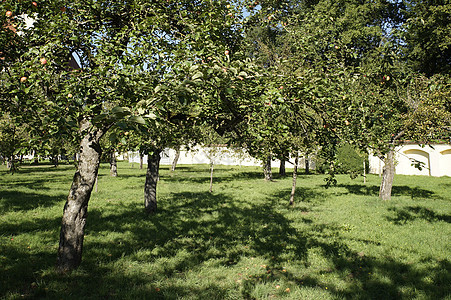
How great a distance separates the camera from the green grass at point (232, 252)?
5.18 metres

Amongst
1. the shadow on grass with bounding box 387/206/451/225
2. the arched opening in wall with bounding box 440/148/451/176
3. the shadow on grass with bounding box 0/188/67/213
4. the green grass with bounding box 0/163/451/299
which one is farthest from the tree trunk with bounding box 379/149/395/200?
the arched opening in wall with bounding box 440/148/451/176

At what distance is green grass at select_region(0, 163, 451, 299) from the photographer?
204 inches

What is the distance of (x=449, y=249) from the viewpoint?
731cm

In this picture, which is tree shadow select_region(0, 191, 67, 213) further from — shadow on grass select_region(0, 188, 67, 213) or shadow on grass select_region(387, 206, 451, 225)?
shadow on grass select_region(387, 206, 451, 225)

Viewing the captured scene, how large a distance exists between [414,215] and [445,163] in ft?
71.0

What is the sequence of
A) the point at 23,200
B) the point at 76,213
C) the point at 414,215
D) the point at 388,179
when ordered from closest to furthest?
the point at 76,213 < the point at 414,215 < the point at 23,200 < the point at 388,179

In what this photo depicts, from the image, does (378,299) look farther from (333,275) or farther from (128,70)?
(128,70)

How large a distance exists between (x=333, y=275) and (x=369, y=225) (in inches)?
181

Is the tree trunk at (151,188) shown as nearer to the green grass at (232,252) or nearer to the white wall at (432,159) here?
the green grass at (232,252)

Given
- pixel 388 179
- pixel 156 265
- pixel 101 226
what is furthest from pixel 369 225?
pixel 101 226

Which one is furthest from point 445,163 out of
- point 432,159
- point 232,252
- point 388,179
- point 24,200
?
point 24,200

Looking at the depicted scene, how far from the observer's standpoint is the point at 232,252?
7.20 m

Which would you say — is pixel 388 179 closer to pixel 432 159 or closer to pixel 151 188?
pixel 151 188

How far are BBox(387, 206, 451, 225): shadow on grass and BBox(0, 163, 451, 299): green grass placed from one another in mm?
39
